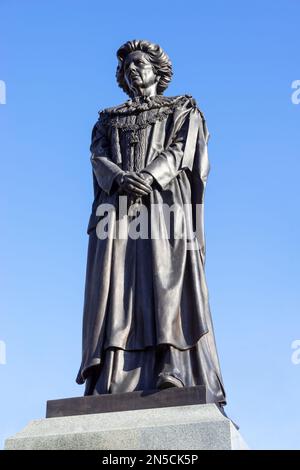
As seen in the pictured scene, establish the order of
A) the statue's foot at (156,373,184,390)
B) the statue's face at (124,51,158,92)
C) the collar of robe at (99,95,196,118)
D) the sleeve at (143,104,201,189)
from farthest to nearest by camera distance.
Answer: the statue's face at (124,51,158,92) → the collar of robe at (99,95,196,118) → the sleeve at (143,104,201,189) → the statue's foot at (156,373,184,390)

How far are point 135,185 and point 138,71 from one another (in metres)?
1.97

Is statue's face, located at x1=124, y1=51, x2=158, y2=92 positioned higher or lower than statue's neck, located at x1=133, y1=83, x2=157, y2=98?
higher

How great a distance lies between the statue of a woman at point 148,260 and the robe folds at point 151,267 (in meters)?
0.01

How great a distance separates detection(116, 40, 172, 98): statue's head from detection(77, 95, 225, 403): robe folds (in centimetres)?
37

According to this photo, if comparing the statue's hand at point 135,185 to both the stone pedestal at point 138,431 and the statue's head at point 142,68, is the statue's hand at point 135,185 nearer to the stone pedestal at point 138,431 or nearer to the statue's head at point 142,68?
the statue's head at point 142,68

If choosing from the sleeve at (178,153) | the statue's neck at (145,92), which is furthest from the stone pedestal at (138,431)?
the statue's neck at (145,92)

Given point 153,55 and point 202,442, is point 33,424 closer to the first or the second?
point 202,442

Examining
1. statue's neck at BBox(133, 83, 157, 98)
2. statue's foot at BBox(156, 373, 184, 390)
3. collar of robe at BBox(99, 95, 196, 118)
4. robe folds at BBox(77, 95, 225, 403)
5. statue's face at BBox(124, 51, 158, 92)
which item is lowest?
statue's foot at BBox(156, 373, 184, 390)

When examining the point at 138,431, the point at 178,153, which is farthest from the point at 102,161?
the point at 138,431

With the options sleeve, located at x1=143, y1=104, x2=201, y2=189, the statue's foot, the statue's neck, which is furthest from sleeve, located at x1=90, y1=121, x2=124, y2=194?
the statue's foot

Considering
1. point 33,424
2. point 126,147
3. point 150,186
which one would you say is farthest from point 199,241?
point 33,424

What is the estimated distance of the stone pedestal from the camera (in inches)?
268

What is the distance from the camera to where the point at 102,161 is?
9477 mm

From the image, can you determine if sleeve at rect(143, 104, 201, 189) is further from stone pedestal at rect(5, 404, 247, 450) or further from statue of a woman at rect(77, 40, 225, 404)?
stone pedestal at rect(5, 404, 247, 450)
